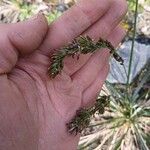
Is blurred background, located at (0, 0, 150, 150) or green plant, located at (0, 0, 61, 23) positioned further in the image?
green plant, located at (0, 0, 61, 23)

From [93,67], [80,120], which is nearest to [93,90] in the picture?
[93,67]

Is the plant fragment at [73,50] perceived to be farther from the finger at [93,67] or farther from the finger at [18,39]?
the finger at [93,67]

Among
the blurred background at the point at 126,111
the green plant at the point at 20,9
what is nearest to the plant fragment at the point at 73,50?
the blurred background at the point at 126,111

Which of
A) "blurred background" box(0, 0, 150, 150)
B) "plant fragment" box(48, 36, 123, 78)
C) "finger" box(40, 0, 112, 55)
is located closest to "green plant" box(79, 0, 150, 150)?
"blurred background" box(0, 0, 150, 150)

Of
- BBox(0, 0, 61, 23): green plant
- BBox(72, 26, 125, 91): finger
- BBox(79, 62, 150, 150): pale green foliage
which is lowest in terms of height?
BBox(79, 62, 150, 150): pale green foliage

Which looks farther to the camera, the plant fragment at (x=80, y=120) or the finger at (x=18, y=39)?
the plant fragment at (x=80, y=120)

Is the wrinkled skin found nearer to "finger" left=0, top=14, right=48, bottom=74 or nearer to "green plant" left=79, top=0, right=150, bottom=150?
"finger" left=0, top=14, right=48, bottom=74

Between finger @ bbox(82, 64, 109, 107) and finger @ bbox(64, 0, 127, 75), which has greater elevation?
finger @ bbox(64, 0, 127, 75)

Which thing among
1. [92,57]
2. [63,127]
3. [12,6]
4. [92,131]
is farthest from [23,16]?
[63,127]

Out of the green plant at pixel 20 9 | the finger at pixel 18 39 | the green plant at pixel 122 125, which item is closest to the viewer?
the finger at pixel 18 39
